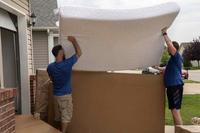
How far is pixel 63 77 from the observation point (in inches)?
271

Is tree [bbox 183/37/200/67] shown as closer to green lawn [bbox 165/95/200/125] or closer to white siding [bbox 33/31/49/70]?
white siding [bbox 33/31/49/70]

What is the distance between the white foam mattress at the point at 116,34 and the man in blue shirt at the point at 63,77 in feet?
0.61

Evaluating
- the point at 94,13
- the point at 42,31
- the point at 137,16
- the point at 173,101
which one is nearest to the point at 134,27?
the point at 137,16

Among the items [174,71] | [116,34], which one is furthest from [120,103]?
[116,34]

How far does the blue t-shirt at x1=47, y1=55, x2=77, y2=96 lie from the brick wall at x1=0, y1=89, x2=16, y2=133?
6.39ft

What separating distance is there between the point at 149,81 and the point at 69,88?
1.30m

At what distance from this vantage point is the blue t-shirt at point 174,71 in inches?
273

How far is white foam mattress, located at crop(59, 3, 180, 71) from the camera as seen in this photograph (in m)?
6.59

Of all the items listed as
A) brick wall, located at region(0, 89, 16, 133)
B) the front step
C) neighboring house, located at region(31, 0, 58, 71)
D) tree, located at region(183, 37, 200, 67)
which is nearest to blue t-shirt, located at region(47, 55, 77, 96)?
the front step

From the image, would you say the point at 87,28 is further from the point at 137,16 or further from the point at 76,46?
the point at 137,16

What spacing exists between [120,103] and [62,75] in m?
1.10

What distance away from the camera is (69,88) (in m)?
6.98

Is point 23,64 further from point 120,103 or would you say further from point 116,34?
point 116,34

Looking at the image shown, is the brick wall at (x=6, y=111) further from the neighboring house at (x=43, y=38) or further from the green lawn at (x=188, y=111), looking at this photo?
the neighboring house at (x=43, y=38)
